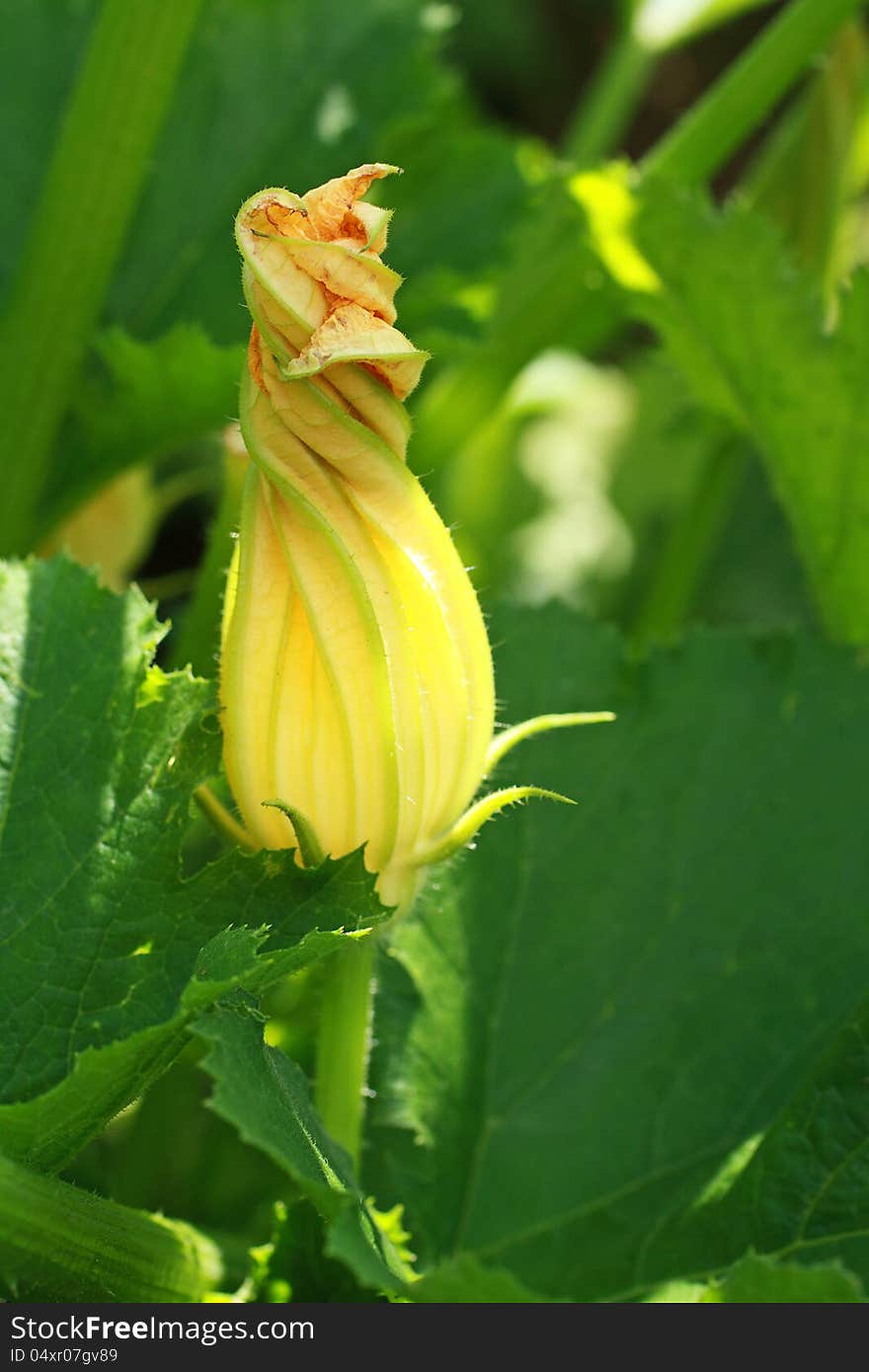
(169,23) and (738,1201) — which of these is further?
(169,23)

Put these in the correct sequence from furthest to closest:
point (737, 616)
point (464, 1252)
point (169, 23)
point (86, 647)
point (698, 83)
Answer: point (698, 83)
point (737, 616)
point (169, 23)
point (464, 1252)
point (86, 647)

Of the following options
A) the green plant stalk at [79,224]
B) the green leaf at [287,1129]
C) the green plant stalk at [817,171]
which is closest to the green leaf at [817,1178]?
the green leaf at [287,1129]

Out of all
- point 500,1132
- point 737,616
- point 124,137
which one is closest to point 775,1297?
point 500,1132

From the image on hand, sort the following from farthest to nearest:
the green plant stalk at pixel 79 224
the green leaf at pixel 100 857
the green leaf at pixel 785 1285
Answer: the green plant stalk at pixel 79 224 < the green leaf at pixel 100 857 < the green leaf at pixel 785 1285

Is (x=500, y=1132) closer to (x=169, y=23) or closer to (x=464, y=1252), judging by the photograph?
(x=464, y=1252)

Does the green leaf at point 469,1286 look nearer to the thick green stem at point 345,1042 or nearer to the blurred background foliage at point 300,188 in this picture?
the thick green stem at point 345,1042

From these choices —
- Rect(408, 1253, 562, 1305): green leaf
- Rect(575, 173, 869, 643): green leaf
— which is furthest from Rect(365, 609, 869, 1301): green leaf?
Rect(408, 1253, 562, 1305): green leaf

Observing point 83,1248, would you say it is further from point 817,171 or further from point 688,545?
point 817,171

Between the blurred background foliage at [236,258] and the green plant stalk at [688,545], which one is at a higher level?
the blurred background foliage at [236,258]
